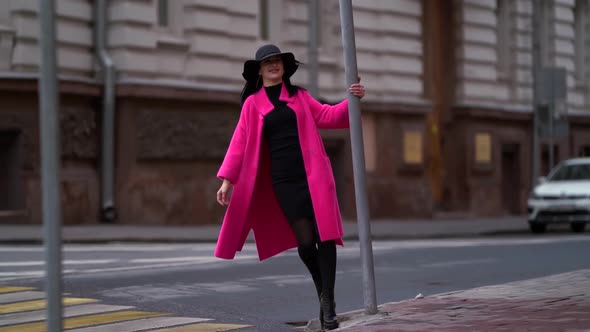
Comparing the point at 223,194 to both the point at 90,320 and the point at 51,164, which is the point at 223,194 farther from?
the point at 51,164

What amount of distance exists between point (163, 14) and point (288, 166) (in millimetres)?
16253

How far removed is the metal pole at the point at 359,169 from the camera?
8.16 m

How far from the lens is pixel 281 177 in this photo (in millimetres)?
7855

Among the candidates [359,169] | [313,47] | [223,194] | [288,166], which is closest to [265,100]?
[288,166]

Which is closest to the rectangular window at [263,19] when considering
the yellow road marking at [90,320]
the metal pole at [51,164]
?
the yellow road marking at [90,320]

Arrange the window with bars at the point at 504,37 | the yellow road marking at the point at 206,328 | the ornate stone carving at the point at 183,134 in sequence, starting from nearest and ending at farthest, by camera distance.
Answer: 1. the yellow road marking at the point at 206,328
2. the ornate stone carving at the point at 183,134
3. the window with bars at the point at 504,37

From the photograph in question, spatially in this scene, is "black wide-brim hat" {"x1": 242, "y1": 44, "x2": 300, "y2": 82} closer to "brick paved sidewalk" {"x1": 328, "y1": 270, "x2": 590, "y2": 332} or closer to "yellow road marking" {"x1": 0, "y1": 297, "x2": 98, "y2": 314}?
"brick paved sidewalk" {"x1": 328, "y1": 270, "x2": 590, "y2": 332}

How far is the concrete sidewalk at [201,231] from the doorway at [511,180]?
498 centimetres

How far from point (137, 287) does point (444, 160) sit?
21.1 metres

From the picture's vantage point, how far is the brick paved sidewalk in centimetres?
756

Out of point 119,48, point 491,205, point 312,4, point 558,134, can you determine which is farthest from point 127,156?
point 491,205

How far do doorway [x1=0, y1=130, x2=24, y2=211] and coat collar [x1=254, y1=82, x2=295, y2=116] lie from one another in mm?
13961

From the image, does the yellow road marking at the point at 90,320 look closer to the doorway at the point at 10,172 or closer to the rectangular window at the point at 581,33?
the doorway at the point at 10,172

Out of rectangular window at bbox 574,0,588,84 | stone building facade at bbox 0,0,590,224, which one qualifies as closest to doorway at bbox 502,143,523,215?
stone building facade at bbox 0,0,590,224
